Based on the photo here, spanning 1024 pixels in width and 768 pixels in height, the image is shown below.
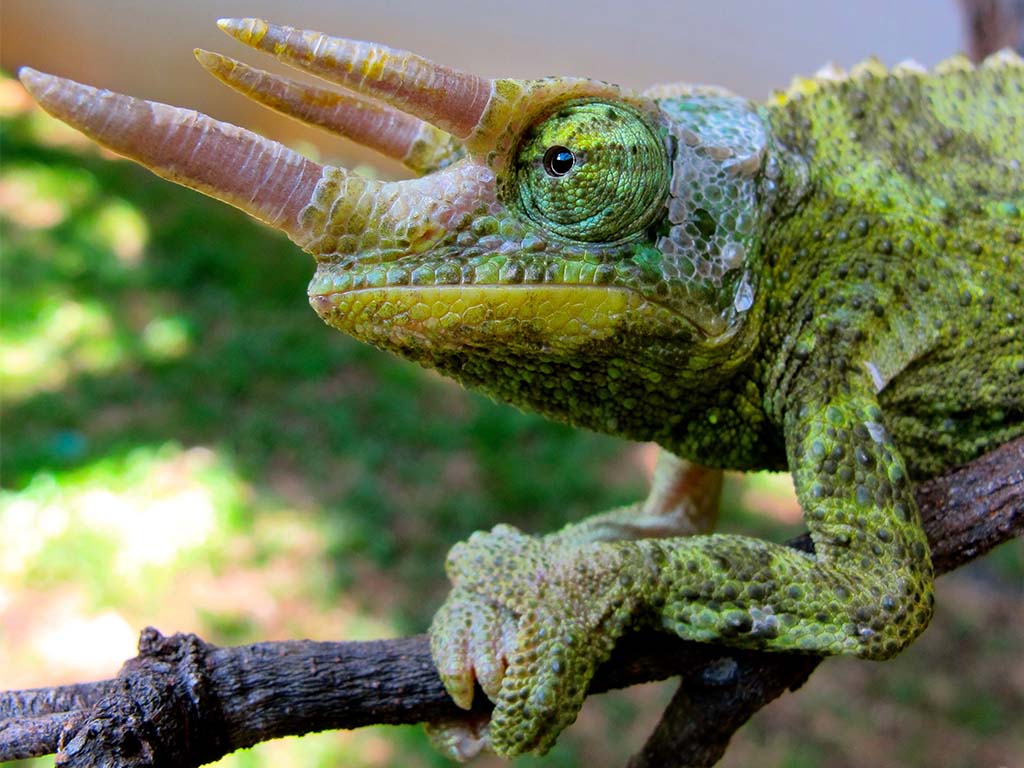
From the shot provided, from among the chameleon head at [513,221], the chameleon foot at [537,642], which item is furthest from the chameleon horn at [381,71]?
the chameleon foot at [537,642]

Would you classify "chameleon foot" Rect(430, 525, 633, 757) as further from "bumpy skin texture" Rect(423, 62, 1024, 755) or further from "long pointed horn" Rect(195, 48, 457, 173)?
"long pointed horn" Rect(195, 48, 457, 173)

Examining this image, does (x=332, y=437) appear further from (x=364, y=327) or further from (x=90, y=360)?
(x=364, y=327)

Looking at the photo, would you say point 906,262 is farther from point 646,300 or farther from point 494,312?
point 494,312

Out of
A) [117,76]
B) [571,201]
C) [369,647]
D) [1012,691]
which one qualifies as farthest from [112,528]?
[117,76]

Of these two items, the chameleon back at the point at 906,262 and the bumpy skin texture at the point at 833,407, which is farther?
the chameleon back at the point at 906,262

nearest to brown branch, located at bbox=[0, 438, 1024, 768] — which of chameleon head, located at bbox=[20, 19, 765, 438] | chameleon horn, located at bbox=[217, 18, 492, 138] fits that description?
chameleon head, located at bbox=[20, 19, 765, 438]

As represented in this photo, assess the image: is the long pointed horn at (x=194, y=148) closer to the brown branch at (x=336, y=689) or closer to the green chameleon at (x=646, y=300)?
the green chameleon at (x=646, y=300)
